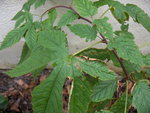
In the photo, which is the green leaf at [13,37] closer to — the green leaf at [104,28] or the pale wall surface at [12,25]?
the green leaf at [104,28]

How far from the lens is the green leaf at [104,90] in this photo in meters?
1.02

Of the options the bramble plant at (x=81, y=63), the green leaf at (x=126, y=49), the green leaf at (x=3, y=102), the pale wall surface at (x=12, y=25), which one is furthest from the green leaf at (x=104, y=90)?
the green leaf at (x=3, y=102)

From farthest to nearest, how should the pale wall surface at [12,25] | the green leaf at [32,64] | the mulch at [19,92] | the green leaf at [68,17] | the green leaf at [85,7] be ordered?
1. the mulch at [19,92]
2. the pale wall surface at [12,25]
3. the green leaf at [68,17]
4. the green leaf at [85,7]
5. the green leaf at [32,64]

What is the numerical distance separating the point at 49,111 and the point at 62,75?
12cm

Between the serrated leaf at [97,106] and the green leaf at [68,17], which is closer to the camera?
the green leaf at [68,17]

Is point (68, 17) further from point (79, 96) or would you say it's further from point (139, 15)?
point (79, 96)

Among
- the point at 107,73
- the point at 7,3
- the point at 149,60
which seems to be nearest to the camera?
the point at 107,73

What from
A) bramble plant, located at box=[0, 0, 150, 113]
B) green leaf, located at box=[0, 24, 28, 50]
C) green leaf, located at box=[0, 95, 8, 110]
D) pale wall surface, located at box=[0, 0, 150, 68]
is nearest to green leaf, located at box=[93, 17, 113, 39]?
bramble plant, located at box=[0, 0, 150, 113]

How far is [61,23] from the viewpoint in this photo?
3.52 ft

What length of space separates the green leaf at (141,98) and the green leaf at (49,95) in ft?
1.06

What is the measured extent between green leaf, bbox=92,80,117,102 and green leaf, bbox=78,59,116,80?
0.25 meters

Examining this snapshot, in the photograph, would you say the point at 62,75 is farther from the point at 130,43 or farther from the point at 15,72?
the point at 130,43

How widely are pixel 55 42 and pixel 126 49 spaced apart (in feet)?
0.86

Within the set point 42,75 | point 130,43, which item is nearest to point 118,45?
point 130,43
